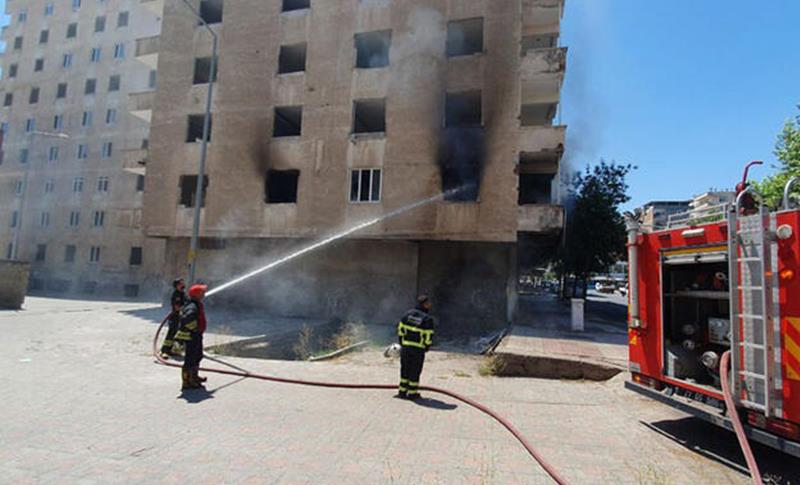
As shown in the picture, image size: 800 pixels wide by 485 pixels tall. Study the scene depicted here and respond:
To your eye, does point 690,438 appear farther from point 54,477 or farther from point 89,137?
point 89,137

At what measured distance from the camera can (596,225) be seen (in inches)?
850

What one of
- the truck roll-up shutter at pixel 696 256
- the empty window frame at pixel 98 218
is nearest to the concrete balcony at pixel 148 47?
the empty window frame at pixel 98 218

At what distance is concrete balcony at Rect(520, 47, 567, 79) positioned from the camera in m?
14.8

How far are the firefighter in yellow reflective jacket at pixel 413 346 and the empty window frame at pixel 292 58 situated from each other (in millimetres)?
15589

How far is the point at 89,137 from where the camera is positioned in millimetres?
33000

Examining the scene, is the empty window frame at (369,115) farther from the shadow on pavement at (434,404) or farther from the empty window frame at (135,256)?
the empty window frame at (135,256)

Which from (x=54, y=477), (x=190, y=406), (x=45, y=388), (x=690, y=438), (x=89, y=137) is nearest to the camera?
(x=54, y=477)

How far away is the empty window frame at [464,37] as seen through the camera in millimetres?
15805

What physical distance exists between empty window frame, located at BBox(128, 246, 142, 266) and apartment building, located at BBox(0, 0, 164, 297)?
7 centimetres

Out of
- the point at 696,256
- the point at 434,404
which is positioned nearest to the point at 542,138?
the point at 696,256

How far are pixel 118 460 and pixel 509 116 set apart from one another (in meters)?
13.9

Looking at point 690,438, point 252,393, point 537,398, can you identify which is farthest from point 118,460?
point 690,438

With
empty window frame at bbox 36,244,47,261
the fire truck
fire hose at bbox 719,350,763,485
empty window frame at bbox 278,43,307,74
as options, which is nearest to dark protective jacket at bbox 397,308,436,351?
the fire truck

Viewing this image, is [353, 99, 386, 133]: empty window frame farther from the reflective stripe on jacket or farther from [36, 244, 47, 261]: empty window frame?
[36, 244, 47, 261]: empty window frame
